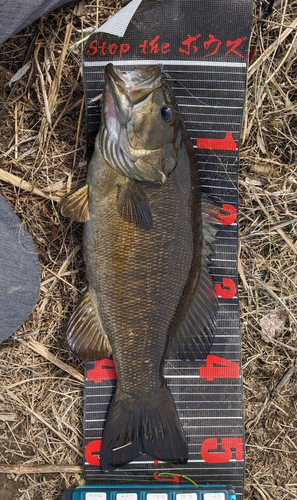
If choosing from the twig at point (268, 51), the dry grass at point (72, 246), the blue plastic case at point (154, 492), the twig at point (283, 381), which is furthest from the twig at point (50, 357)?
the twig at point (268, 51)

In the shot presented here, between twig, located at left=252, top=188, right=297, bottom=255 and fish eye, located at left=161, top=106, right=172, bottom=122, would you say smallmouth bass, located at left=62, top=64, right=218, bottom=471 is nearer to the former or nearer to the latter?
fish eye, located at left=161, top=106, right=172, bottom=122

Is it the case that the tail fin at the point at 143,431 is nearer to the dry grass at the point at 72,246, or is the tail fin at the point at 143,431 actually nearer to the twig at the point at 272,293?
the dry grass at the point at 72,246

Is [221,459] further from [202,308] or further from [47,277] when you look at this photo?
[47,277]

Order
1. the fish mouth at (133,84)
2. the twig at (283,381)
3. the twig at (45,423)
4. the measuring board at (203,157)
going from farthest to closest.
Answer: the twig at (283,381), the twig at (45,423), the measuring board at (203,157), the fish mouth at (133,84)

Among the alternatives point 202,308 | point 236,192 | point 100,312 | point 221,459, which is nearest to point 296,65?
point 236,192

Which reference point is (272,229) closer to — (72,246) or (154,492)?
(72,246)

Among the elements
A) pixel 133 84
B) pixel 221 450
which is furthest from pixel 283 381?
pixel 133 84
